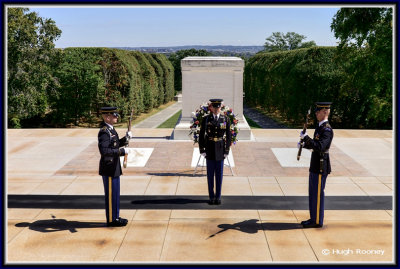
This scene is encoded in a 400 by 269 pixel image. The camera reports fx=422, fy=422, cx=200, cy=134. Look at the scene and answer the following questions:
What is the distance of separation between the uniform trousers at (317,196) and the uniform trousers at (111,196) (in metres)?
2.58

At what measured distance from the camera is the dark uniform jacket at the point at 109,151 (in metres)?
5.41

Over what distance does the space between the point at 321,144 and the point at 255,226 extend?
1.38m

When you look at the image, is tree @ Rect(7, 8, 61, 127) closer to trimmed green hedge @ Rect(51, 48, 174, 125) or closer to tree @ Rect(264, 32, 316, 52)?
trimmed green hedge @ Rect(51, 48, 174, 125)

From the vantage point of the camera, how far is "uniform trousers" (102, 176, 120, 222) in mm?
5516

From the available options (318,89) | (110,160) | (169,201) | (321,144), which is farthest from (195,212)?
(318,89)

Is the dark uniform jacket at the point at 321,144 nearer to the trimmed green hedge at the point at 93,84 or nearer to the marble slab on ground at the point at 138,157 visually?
the marble slab on ground at the point at 138,157

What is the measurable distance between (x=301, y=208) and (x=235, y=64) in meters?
6.59

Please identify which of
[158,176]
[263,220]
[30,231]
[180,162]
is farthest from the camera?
[180,162]

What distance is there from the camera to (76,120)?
20.7 meters

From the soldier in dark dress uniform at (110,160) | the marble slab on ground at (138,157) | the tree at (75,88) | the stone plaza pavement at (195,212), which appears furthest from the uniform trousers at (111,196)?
the tree at (75,88)

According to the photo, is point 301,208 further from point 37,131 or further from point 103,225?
point 37,131

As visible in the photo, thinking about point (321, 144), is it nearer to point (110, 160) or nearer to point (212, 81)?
point (110, 160)

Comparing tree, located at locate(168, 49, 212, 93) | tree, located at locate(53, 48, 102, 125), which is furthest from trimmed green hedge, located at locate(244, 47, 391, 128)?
tree, located at locate(168, 49, 212, 93)

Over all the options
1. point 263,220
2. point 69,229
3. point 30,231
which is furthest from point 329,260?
point 30,231
